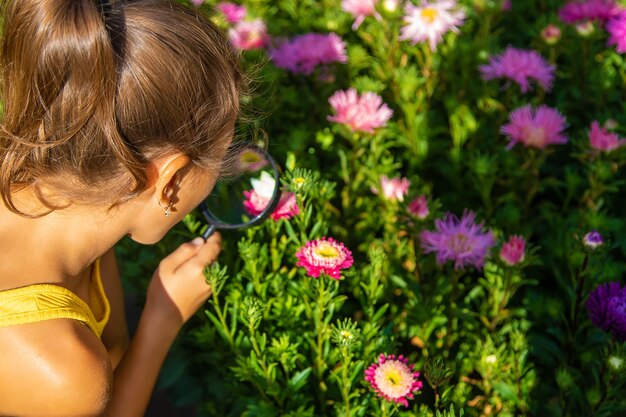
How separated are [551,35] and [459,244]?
2.98ft

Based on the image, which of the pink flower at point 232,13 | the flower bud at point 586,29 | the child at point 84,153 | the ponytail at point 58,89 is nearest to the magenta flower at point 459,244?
the child at point 84,153

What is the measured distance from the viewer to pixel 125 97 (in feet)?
3.97

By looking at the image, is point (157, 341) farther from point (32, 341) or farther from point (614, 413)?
point (614, 413)

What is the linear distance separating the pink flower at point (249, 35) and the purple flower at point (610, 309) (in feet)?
4.37

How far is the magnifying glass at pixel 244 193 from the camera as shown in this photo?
1.61 m

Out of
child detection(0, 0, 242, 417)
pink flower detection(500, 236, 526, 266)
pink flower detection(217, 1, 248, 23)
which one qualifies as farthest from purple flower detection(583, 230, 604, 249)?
pink flower detection(217, 1, 248, 23)

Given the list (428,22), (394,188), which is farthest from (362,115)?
(428,22)

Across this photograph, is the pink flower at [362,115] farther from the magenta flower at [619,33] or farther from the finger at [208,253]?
the magenta flower at [619,33]

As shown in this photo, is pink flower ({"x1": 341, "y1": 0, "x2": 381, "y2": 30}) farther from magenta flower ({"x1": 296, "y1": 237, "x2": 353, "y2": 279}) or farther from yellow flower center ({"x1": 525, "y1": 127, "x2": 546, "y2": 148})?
magenta flower ({"x1": 296, "y1": 237, "x2": 353, "y2": 279})

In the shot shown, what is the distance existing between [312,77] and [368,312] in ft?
3.11

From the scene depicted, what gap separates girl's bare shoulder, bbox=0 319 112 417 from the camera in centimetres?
127

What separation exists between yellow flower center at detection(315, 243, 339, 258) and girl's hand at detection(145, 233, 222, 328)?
0.25 metres

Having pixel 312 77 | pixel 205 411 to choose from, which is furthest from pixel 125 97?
pixel 312 77

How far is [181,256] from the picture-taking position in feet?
5.29
